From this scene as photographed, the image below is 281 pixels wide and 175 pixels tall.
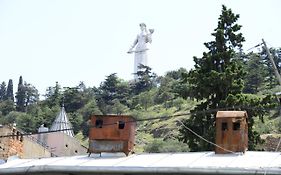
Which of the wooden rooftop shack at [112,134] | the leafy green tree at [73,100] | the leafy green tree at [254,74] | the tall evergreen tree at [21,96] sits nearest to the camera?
the wooden rooftop shack at [112,134]

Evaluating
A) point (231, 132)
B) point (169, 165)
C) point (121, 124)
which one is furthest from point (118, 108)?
point (169, 165)

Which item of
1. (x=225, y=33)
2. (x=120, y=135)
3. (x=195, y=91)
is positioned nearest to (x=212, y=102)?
(x=195, y=91)

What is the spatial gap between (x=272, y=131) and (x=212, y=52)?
28593 mm

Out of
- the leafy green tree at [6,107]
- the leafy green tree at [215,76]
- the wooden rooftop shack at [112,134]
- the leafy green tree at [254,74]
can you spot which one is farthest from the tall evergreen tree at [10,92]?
the wooden rooftop shack at [112,134]

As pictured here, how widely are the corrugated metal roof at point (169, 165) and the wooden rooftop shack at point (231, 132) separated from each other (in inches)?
13.3

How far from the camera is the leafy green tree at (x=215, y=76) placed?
2641 cm

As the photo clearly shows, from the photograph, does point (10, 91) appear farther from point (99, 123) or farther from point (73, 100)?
point (99, 123)

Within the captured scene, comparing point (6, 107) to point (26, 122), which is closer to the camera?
point (26, 122)

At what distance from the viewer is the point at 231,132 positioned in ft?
55.0

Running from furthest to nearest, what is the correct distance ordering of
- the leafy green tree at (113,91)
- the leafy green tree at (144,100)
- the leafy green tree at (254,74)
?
the leafy green tree at (113,91) → the leafy green tree at (144,100) → the leafy green tree at (254,74)

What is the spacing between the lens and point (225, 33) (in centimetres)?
2839

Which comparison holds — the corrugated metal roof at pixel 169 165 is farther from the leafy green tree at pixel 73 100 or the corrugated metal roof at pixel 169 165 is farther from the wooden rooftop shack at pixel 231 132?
the leafy green tree at pixel 73 100

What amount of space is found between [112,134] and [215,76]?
943 centimetres

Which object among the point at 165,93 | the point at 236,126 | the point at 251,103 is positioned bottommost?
the point at 236,126
